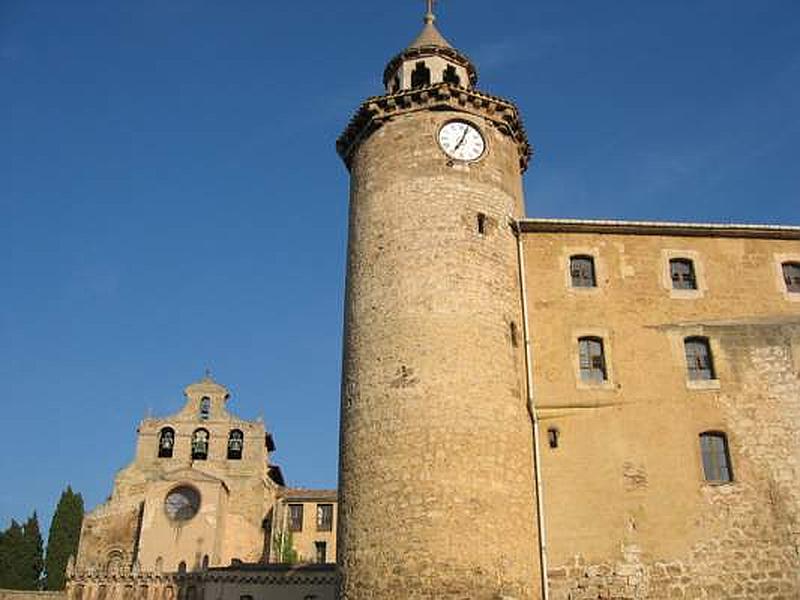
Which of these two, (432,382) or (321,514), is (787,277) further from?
(321,514)

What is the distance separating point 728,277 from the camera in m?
26.0

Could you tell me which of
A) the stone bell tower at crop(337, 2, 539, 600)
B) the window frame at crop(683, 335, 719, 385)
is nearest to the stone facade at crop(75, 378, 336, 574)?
the stone bell tower at crop(337, 2, 539, 600)

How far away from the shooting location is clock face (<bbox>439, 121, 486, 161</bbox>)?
25922 millimetres

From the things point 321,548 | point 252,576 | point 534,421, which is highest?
point 321,548

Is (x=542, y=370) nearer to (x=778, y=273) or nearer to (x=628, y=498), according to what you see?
(x=628, y=498)

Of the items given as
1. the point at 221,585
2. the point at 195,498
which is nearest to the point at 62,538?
the point at 195,498

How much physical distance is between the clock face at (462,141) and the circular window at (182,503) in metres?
32.1

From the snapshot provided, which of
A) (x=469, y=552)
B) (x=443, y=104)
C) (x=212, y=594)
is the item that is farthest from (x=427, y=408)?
(x=212, y=594)

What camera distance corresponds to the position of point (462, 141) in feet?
85.8

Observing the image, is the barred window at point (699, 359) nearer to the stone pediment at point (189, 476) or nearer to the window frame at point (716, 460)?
the window frame at point (716, 460)

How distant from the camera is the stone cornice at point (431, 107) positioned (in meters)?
26.4

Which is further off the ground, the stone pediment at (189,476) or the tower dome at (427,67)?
the tower dome at (427,67)

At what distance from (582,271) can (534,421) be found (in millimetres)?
5130

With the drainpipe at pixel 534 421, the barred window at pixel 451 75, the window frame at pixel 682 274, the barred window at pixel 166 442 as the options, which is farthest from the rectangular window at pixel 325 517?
the window frame at pixel 682 274
